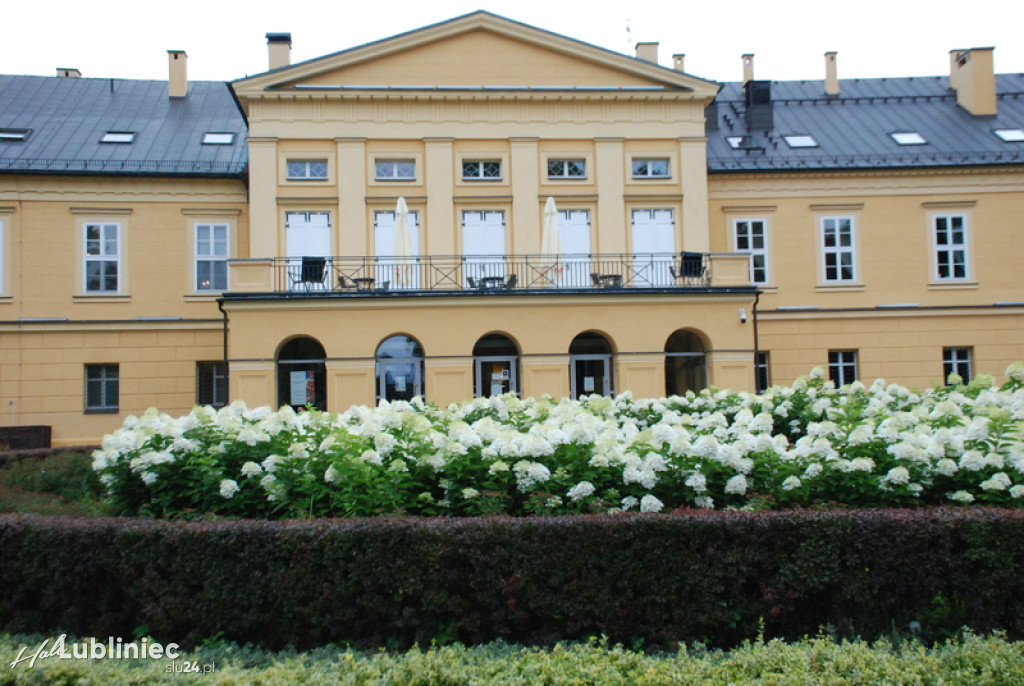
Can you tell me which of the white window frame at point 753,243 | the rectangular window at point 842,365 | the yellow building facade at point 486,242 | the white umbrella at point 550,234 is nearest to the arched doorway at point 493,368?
the yellow building facade at point 486,242

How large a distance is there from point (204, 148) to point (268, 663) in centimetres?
2287

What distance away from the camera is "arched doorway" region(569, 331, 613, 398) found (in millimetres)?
21781

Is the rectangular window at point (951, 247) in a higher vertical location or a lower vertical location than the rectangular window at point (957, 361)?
higher

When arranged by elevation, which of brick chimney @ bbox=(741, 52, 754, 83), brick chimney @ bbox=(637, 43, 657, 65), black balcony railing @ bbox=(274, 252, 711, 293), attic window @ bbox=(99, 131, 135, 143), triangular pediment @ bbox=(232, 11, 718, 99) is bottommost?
black balcony railing @ bbox=(274, 252, 711, 293)

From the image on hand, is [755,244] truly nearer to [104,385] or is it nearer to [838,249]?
[838,249]

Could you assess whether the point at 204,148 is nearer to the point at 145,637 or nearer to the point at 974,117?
the point at 145,637

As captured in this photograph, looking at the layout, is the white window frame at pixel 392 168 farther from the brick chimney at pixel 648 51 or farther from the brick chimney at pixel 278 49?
the brick chimney at pixel 648 51

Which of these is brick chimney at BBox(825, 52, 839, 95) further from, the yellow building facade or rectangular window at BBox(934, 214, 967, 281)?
rectangular window at BBox(934, 214, 967, 281)

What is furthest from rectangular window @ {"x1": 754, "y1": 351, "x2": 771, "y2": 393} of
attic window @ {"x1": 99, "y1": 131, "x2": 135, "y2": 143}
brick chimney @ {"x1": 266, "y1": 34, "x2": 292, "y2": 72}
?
attic window @ {"x1": 99, "y1": 131, "x2": 135, "y2": 143}

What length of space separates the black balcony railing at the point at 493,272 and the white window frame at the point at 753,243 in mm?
3084

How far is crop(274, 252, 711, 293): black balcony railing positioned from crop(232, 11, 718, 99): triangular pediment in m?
5.14

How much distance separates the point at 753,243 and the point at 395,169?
1138 centimetres

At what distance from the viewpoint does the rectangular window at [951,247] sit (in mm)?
A: 25172

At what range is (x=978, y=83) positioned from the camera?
27891 mm
